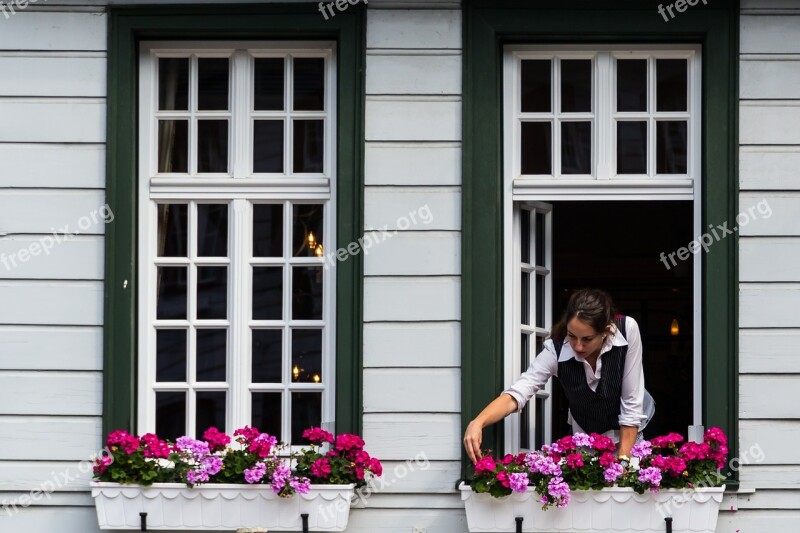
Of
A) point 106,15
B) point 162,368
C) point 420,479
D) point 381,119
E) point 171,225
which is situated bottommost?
point 420,479

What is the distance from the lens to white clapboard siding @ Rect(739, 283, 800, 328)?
6234 millimetres

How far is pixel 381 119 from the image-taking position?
6359mm

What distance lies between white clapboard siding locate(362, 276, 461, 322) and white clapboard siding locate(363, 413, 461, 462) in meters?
0.45

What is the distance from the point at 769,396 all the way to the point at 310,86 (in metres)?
2.55

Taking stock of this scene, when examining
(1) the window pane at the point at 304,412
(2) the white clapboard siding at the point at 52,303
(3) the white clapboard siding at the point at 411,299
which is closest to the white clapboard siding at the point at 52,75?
(2) the white clapboard siding at the point at 52,303

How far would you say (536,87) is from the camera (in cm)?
652

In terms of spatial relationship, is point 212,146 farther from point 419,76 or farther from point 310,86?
point 419,76

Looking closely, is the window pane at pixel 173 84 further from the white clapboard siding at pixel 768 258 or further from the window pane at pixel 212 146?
the white clapboard siding at pixel 768 258

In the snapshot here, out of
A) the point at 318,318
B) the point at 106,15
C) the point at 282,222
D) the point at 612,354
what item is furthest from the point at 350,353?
the point at 106,15

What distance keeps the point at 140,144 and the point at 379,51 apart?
1202 mm

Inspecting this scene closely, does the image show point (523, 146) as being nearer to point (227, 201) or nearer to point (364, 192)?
point (364, 192)

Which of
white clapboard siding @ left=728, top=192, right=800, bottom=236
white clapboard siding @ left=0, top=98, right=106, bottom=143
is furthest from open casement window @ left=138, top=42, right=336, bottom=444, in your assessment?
white clapboard siding @ left=728, top=192, right=800, bottom=236

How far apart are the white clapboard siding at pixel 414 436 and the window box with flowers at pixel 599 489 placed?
0.28 meters

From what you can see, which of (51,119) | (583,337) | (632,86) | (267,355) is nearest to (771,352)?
(583,337)
